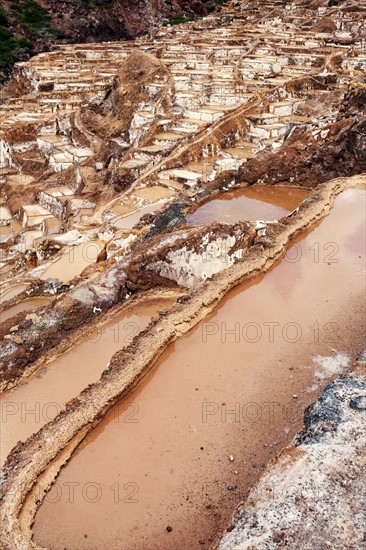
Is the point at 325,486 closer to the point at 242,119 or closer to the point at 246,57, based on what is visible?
the point at 242,119

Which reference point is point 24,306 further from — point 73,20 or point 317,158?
point 73,20

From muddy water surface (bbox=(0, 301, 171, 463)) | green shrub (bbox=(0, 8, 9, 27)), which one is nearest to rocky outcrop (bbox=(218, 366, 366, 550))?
muddy water surface (bbox=(0, 301, 171, 463))

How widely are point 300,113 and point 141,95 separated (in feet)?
29.7

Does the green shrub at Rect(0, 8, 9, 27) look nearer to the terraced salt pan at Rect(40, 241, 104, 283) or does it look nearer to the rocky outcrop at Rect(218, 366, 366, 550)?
the terraced salt pan at Rect(40, 241, 104, 283)

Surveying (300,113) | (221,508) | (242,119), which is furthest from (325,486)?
(300,113)

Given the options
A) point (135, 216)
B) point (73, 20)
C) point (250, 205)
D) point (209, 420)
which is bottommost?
point (135, 216)

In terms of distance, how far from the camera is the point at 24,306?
13.2m

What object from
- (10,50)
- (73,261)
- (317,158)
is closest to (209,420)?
(73,261)

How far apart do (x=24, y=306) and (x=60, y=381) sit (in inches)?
213

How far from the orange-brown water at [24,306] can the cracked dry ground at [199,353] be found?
6 cm

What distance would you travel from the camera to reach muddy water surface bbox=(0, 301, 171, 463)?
770cm

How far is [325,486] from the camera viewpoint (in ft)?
15.6

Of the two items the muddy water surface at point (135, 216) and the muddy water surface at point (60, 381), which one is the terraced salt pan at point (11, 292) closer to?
the muddy water surface at point (135, 216)

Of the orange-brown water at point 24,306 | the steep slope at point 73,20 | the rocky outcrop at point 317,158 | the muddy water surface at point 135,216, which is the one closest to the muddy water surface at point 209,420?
the rocky outcrop at point 317,158
